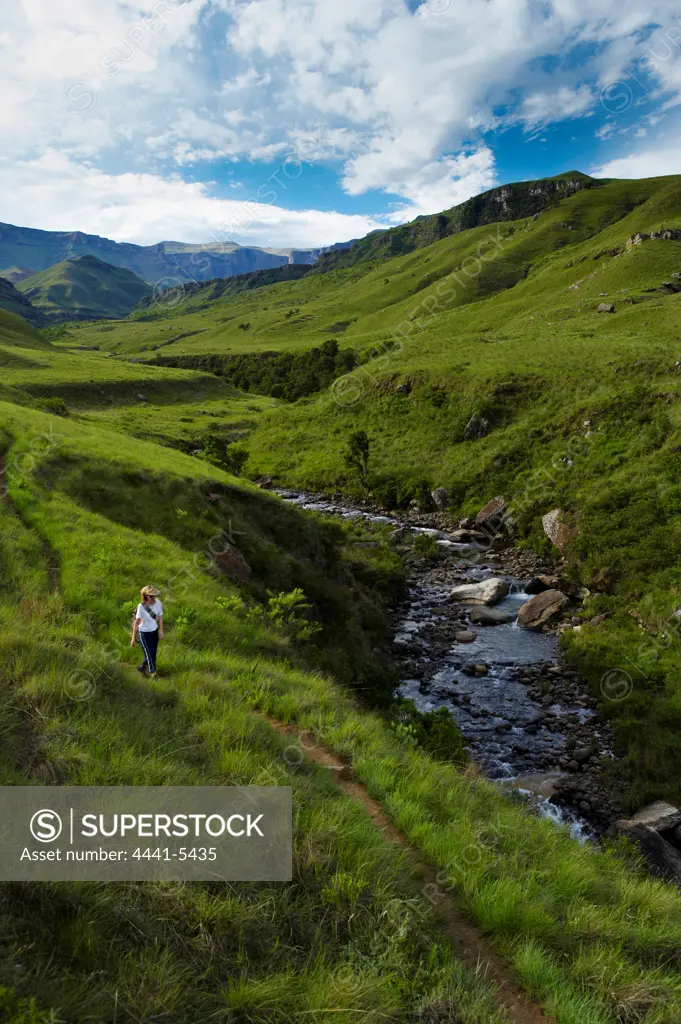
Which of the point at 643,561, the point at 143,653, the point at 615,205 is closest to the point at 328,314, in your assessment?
the point at 615,205

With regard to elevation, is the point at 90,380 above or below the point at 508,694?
above

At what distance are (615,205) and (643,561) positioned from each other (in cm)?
20447

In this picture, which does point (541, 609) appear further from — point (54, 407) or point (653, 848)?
point (54, 407)

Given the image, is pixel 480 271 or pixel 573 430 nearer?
pixel 573 430

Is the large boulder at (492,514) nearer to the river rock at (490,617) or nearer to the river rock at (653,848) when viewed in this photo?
the river rock at (490,617)

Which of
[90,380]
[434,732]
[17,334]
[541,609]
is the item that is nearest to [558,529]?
[541,609]

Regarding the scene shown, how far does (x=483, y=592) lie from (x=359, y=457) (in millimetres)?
25965

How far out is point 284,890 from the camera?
16.4ft

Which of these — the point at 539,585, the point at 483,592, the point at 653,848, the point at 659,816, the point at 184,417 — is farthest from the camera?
the point at 184,417

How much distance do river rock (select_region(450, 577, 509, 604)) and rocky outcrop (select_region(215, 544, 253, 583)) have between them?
13.9m

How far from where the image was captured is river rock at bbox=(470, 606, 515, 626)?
26031 mm

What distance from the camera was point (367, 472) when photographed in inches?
2004

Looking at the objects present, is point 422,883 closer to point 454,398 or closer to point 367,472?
point 367,472

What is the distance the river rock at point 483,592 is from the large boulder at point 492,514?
9.09 metres
